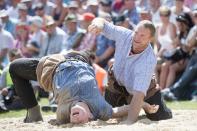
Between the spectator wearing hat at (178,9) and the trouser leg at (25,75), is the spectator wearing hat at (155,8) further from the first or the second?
the trouser leg at (25,75)

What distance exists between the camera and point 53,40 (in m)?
12.4

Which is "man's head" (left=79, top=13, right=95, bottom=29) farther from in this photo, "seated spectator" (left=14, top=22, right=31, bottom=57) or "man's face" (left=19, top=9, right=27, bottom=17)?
"man's face" (left=19, top=9, right=27, bottom=17)

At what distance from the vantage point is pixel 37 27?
13195mm

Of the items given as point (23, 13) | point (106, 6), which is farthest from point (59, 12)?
point (106, 6)

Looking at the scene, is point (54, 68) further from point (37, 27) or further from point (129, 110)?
point (37, 27)

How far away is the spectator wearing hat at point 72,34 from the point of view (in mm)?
12047

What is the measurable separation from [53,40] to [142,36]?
5534mm

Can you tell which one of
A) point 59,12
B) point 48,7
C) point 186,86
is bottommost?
point 186,86

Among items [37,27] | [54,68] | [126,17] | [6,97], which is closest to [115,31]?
[54,68]

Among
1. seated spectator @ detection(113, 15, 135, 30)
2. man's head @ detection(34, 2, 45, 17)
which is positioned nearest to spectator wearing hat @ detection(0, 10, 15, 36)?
man's head @ detection(34, 2, 45, 17)

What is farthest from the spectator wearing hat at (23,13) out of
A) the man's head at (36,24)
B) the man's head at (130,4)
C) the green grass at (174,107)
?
the green grass at (174,107)

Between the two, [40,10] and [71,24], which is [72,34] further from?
[40,10]

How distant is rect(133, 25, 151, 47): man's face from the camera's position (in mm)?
7008

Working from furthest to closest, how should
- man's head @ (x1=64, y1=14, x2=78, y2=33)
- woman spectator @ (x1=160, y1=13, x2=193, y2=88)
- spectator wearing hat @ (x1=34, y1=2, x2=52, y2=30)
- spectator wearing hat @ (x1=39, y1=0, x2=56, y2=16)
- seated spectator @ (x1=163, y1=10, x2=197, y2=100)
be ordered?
spectator wearing hat @ (x1=39, y1=0, x2=56, y2=16)
spectator wearing hat @ (x1=34, y1=2, x2=52, y2=30)
man's head @ (x1=64, y1=14, x2=78, y2=33)
woman spectator @ (x1=160, y1=13, x2=193, y2=88)
seated spectator @ (x1=163, y1=10, x2=197, y2=100)
